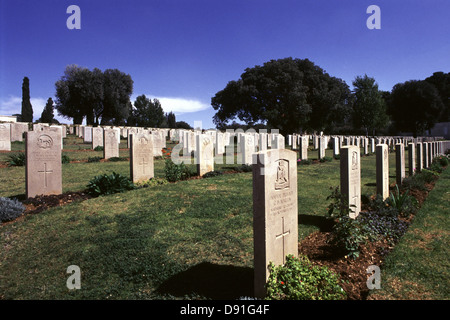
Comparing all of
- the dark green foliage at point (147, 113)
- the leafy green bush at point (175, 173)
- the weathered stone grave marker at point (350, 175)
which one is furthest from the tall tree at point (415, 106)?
the weathered stone grave marker at point (350, 175)

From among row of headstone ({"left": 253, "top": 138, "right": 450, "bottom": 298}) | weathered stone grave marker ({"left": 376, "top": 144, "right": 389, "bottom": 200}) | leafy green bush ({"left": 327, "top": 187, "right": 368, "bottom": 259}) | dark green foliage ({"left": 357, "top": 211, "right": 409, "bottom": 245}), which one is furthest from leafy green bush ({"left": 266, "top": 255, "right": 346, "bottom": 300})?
weathered stone grave marker ({"left": 376, "top": 144, "right": 389, "bottom": 200})

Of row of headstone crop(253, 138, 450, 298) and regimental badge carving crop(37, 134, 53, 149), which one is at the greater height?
regimental badge carving crop(37, 134, 53, 149)

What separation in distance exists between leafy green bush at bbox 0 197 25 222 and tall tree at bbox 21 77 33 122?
4483cm

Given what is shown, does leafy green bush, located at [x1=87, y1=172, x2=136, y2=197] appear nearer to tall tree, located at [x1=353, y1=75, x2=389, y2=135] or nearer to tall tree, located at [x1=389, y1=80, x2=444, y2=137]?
tall tree, located at [x1=353, y1=75, x2=389, y2=135]

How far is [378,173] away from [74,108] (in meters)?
41.0

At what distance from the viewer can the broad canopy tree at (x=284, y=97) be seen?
1284 inches

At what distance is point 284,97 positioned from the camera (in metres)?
33.2

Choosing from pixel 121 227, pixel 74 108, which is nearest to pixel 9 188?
pixel 121 227

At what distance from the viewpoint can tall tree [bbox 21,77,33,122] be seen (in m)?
41.7

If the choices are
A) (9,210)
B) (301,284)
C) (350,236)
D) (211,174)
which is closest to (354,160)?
(350,236)

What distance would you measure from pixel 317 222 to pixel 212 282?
121 inches

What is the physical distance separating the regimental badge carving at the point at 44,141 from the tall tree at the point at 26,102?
142 ft

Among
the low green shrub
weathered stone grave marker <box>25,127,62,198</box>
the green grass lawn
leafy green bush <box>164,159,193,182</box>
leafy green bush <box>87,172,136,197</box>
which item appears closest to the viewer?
the green grass lawn

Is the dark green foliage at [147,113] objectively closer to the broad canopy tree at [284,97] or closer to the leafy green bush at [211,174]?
the broad canopy tree at [284,97]
